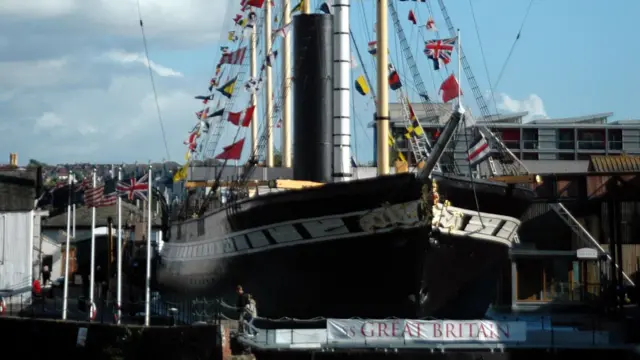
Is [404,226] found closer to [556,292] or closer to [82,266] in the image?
[556,292]

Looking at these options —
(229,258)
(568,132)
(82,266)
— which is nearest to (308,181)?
(229,258)

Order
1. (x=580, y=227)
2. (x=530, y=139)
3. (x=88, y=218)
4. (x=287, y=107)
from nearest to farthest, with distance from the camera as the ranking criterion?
1. (x=580, y=227)
2. (x=287, y=107)
3. (x=88, y=218)
4. (x=530, y=139)

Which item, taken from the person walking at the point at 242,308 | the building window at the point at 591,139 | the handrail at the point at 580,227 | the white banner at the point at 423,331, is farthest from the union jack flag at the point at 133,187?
the building window at the point at 591,139

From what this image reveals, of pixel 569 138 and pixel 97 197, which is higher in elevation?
pixel 569 138

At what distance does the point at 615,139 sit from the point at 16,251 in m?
52.0

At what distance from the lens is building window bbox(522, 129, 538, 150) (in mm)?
75812

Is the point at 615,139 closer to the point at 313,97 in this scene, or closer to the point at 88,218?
the point at 88,218

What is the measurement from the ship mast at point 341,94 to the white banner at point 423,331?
8.53 m

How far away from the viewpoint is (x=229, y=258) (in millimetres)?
29453

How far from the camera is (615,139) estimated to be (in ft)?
252

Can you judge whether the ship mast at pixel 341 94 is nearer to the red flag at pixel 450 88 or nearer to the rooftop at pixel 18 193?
the red flag at pixel 450 88

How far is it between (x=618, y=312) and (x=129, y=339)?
43.6 feet

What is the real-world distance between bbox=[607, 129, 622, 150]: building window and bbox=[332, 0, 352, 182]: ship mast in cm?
4868

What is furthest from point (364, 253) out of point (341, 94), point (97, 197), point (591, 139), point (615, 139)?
point (615, 139)
